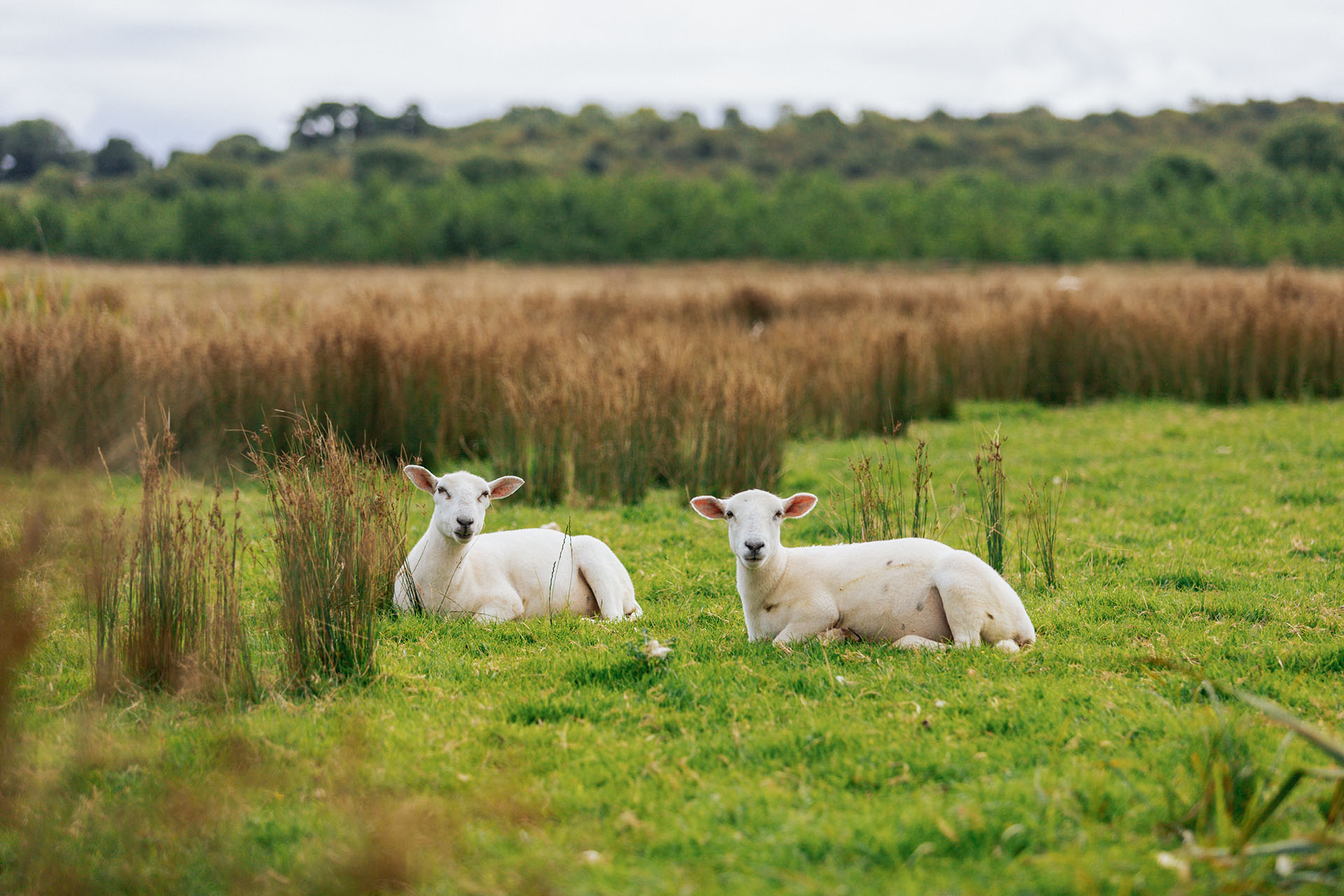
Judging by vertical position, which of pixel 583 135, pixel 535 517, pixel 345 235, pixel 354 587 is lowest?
pixel 535 517

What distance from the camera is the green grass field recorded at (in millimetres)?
3008

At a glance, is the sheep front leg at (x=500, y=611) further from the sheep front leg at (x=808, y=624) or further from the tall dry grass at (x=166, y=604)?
the sheep front leg at (x=808, y=624)

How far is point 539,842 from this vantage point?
315 centimetres

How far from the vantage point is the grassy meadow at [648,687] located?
3.07 metres

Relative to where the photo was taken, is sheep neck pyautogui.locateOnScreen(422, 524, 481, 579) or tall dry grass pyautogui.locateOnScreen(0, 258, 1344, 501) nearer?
sheep neck pyautogui.locateOnScreen(422, 524, 481, 579)

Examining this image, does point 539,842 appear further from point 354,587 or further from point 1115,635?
point 1115,635

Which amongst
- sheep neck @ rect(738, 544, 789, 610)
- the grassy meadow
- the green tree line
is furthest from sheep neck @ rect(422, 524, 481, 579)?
the green tree line

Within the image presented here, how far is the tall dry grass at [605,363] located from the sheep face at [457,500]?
2.08 metres

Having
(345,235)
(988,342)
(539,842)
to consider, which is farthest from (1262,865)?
(345,235)

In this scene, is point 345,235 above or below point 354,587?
above

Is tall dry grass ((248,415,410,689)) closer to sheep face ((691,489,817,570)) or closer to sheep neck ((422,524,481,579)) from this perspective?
sheep neck ((422,524,481,579))

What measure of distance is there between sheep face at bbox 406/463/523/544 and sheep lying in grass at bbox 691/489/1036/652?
1147mm

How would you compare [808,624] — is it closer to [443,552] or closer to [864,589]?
[864,589]

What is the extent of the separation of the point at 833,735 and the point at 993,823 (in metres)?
0.80
